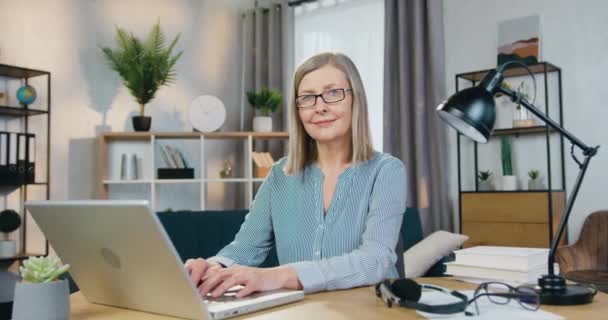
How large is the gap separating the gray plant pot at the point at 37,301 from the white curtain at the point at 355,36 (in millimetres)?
3579

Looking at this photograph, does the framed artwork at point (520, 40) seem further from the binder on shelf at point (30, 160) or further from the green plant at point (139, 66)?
the binder on shelf at point (30, 160)

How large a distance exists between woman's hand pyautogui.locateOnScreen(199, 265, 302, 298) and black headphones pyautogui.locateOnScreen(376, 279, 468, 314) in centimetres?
21

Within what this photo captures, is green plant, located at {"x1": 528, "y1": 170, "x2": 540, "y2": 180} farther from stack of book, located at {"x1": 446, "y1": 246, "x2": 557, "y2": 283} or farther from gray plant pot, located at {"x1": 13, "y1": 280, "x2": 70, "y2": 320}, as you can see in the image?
gray plant pot, located at {"x1": 13, "y1": 280, "x2": 70, "y2": 320}

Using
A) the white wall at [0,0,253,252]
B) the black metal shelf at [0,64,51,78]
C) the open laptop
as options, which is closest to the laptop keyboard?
the open laptop

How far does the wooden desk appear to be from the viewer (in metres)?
1.00

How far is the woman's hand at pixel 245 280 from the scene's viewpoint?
3.72 feet

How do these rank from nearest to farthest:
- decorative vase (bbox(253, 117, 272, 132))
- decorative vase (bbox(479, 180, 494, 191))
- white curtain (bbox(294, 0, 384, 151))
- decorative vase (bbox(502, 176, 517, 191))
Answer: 1. decorative vase (bbox(502, 176, 517, 191))
2. decorative vase (bbox(479, 180, 494, 191))
3. white curtain (bbox(294, 0, 384, 151))
4. decorative vase (bbox(253, 117, 272, 132))

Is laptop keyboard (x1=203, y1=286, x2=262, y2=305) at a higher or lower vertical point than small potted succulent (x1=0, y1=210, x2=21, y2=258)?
higher

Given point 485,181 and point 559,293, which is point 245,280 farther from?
point 485,181

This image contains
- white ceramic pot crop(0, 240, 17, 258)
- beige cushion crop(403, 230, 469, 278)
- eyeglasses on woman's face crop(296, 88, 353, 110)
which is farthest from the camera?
white ceramic pot crop(0, 240, 17, 258)

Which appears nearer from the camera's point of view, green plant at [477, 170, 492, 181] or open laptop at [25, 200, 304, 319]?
open laptop at [25, 200, 304, 319]

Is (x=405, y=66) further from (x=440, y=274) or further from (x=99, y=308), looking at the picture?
(x=99, y=308)

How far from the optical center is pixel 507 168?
12.3 feet

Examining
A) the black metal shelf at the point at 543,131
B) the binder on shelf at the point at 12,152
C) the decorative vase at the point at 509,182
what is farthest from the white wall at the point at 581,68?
the binder on shelf at the point at 12,152
